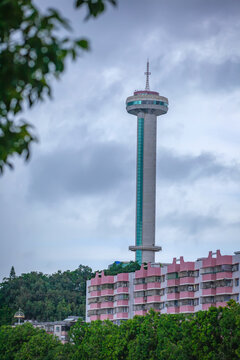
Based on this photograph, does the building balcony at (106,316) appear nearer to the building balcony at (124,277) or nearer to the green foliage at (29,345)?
the building balcony at (124,277)

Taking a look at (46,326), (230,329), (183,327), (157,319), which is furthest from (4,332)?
(230,329)

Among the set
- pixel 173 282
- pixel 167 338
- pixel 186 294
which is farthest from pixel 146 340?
pixel 173 282

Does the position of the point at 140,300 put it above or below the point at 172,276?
below

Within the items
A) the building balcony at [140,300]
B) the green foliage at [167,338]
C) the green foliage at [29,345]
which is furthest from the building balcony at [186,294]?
the green foliage at [29,345]

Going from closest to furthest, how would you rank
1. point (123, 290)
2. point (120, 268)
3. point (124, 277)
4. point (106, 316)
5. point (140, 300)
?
point (140, 300)
point (123, 290)
point (124, 277)
point (106, 316)
point (120, 268)

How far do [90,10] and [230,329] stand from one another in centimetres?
6898

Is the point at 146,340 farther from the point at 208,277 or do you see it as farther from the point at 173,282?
the point at 173,282

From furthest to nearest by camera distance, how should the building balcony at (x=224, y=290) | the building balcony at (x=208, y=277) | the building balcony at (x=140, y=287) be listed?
the building balcony at (x=140, y=287) → the building balcony at (x=208, y=277) → the building balcony at (x=224, y=290)

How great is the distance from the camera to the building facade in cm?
12175

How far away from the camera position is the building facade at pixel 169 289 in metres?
122

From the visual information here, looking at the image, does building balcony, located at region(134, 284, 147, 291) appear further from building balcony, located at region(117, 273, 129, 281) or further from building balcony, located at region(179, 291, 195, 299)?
building balcony, located at region(179, 291, 195, 299)

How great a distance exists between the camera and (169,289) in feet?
445

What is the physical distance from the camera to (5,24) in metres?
10.2

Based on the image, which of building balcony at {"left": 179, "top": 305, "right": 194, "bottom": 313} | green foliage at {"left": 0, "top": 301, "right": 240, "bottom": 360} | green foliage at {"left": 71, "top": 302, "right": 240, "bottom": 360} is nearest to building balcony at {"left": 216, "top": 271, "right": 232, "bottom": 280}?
building balcony at {"left": 179, "top": 305, "right": 194, "bottom": 313}
